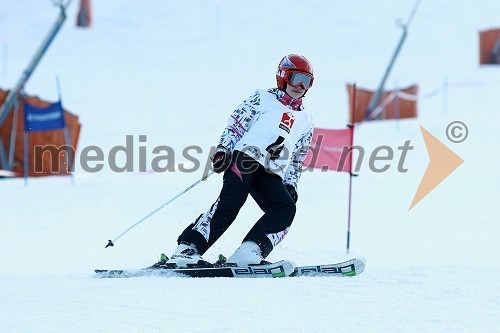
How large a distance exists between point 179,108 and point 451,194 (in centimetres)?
1101

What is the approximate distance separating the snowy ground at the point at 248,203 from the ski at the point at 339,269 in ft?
0.47

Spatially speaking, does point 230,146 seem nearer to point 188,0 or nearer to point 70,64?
point 70,64

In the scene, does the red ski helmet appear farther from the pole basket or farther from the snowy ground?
the pole basket

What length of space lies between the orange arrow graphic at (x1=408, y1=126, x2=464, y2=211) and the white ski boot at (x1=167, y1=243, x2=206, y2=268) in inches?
200

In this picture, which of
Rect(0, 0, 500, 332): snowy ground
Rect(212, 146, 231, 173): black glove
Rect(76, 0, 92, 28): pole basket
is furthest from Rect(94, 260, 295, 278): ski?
Rect(76, 0, 92, 28): pole basket

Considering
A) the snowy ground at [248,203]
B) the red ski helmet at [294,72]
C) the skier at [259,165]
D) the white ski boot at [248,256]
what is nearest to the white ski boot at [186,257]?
the skier at [259,165]

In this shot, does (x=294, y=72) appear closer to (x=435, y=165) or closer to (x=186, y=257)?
(x=186, y=257)

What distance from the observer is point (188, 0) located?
3609 cm

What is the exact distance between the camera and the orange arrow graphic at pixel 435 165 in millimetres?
11148

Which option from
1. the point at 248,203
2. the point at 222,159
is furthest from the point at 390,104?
the point at 222,159

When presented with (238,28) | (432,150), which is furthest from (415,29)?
(432,150)

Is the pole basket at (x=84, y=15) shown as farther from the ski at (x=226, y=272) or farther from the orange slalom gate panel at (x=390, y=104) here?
the ski at (x=226, y=272)

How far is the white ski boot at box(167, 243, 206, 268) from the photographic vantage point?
550 centimetres

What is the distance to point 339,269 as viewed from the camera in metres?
5.46
